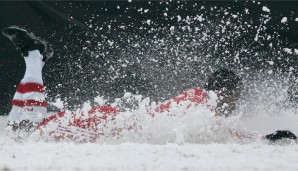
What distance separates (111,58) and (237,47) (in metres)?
0.97

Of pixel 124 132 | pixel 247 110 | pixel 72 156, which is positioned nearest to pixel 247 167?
pixel 72 156

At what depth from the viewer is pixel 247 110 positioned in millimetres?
3885

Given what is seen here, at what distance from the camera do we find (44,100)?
303 cm

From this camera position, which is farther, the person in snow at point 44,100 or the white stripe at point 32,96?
the white stripe at point 32,96

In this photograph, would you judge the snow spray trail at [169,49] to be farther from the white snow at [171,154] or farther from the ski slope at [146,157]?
the ski slope at [146,157]

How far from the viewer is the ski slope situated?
1.66 meters

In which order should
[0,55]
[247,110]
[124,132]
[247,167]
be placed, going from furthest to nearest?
[0,55], [247,110], [124,132], [247,167]

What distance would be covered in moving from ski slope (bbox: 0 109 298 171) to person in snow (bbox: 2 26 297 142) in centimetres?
63

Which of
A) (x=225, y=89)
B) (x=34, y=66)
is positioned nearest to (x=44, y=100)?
(x=34, y=66)

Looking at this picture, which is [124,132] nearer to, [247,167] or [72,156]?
[72,156]

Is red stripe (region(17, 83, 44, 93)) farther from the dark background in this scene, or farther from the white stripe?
the dark background

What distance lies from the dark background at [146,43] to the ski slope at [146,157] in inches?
79.1

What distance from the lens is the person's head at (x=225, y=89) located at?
268 cm

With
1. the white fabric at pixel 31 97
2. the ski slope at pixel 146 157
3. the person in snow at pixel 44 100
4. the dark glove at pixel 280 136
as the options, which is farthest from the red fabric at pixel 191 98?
the white fabric at pixel 31 97
